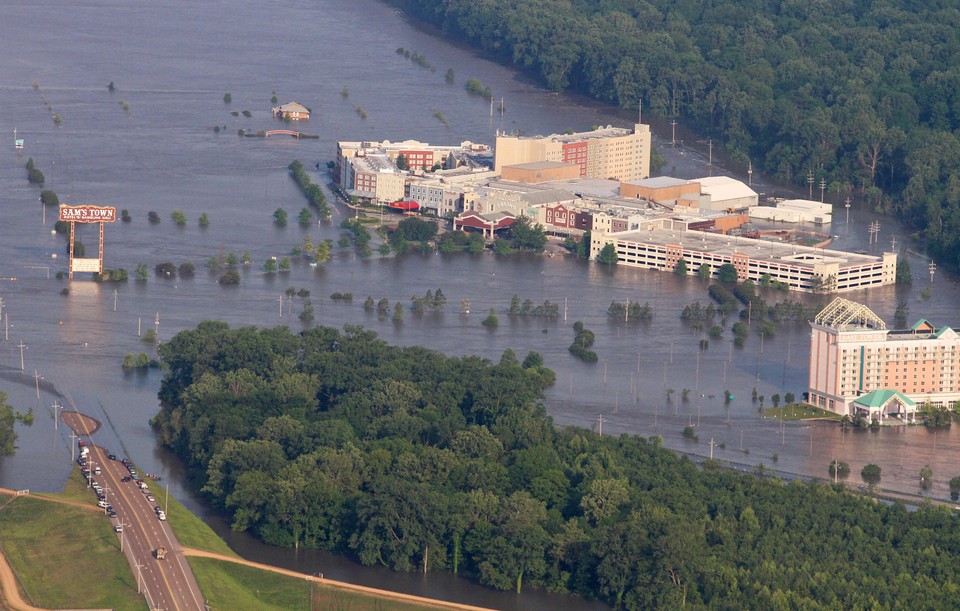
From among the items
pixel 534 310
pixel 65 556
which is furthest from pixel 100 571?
pixel 534 310

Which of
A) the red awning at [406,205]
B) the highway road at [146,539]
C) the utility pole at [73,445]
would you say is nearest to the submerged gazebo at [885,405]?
the highway road at [146,539]

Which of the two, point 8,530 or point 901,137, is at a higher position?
point 901,137

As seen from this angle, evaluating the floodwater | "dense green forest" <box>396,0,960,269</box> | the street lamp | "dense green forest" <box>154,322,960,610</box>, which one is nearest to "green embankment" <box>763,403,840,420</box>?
the floodwater

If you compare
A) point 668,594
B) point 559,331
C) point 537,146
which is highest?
point 537,146

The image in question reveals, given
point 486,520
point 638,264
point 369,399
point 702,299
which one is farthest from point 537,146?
point 486,520

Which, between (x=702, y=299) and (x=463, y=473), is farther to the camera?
(x=702, y=299)

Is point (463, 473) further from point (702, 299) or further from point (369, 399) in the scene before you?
point (702, 299)

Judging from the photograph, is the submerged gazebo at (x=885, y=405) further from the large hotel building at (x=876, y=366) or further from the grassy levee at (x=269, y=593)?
the grassy levee at (x=269, y=593)

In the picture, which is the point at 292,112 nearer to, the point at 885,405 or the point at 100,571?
the point at 885,405
